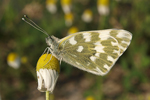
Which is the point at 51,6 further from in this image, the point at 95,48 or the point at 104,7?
the point at 95,48

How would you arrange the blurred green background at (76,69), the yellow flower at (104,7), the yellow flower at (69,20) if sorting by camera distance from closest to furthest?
the blurred green background at (76,69) → the yellow flower at (104,7) → the yellow flower at (69,20)

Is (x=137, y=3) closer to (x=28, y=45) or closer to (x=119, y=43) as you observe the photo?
(x=28, y=45)

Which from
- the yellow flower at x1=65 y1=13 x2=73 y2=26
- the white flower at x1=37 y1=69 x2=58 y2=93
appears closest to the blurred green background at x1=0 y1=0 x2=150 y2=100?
the yellow flower at x1=65 y1=13 x2=73 y2=26

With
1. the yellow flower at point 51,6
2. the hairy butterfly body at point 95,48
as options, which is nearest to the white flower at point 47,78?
the hairy butterfly body at point 95,48

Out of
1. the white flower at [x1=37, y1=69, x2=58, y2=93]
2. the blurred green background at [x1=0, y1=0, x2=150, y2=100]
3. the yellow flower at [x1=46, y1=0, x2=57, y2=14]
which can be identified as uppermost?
the white flower at [x1=37, y1=69, x2=58, y2=93]

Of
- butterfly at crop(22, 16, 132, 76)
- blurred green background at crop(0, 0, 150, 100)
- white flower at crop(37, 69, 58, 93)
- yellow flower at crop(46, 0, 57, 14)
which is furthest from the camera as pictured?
yellow flower at crop(46, 0, 57, 14)

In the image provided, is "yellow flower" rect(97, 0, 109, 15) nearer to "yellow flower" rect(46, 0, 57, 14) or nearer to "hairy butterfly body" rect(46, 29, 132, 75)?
"yellow flower" rect(46, 0, 57, 14)

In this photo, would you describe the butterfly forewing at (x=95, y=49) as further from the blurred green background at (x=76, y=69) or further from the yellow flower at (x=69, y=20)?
the yellow flower at (x=69, y=20)

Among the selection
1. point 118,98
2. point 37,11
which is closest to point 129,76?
point 118,98
